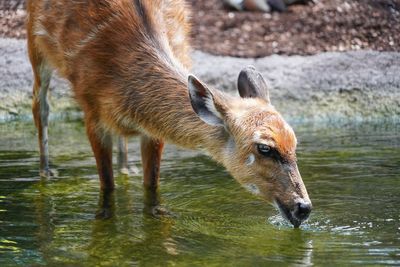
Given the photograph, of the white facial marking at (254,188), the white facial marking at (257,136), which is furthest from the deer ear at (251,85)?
the white facial marking at (254,188)

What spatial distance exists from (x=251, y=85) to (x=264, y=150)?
2.51 ft

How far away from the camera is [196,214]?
25.6ft

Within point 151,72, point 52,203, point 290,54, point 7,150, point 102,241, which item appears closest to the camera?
point 102,241

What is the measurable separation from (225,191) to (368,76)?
407 centimetres

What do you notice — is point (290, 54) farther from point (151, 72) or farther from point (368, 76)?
point (151, 72)

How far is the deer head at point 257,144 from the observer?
22.4ft

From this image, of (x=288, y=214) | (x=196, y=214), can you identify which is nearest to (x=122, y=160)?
(x=196, y=214)

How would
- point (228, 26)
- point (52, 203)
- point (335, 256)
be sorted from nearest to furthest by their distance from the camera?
point (335, 256) → point (52, 203) → point (228, 26)

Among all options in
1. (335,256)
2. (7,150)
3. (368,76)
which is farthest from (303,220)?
(368,76)

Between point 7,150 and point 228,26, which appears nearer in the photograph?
point 7,150

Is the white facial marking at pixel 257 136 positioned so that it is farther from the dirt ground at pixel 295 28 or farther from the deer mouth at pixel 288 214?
the dirt ground at pixel 295 28

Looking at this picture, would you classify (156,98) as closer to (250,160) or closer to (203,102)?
(203,102)

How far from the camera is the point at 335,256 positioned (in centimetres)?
648

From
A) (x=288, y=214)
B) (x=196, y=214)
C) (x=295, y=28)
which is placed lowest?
(x=196, y=214)
